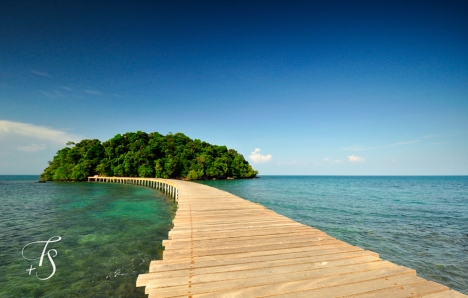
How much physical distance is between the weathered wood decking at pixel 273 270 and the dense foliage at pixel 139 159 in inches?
2226

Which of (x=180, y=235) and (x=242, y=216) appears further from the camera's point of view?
(x=242, y=216)

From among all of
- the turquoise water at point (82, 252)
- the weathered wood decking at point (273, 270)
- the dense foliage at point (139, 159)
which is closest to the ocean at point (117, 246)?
the turquoise water at point (82, 252)

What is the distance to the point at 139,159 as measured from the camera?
186ft

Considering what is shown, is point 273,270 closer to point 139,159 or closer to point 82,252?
point 82,252

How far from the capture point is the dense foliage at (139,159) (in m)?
56.4

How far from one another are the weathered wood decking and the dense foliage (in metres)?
56.5

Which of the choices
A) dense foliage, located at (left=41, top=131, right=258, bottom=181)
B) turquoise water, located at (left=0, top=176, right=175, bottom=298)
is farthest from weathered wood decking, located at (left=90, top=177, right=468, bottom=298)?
dense foliage, located at (left=41, top=131, right=258, bottom=181)

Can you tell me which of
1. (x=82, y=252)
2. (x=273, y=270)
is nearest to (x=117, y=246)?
(x=82, y=252)

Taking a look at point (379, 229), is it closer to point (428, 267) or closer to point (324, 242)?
point (428, 267)

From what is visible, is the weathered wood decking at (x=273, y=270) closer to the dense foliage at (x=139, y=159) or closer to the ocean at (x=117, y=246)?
the ocean at (x=117, y=246)

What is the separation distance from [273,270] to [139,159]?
58.6 meters

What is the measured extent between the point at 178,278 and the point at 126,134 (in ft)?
227

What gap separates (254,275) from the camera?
10.3 ft

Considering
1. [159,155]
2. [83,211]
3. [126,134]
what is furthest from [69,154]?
[83,211]
